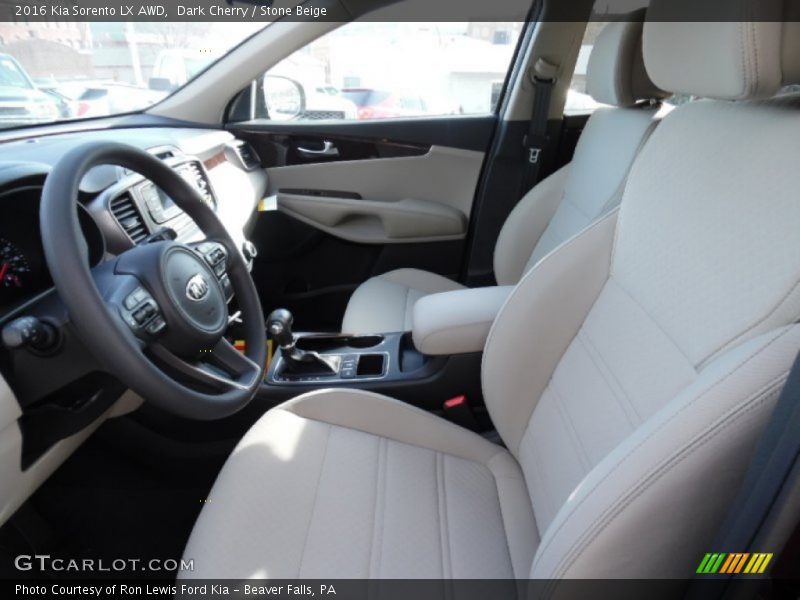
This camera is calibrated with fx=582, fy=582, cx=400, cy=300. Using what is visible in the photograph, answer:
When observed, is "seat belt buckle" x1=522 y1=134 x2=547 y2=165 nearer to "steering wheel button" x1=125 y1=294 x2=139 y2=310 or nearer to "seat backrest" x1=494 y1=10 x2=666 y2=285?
"seat backrest" x1=494 y1=10 x2=666 y2=285

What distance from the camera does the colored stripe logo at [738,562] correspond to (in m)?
0.57

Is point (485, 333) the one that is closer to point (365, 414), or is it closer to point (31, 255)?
point (365, 414)

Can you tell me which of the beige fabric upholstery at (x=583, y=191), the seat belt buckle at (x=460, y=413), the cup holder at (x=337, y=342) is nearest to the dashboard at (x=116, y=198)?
the cup holder at (x=337, y=342)

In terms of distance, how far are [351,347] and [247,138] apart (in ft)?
3.14

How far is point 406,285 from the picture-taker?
178 cm

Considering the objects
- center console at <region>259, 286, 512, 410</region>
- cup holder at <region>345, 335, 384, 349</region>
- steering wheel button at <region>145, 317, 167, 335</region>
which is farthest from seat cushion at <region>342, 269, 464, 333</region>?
steering wheel button at <region>145, 317, 167, 335</region>

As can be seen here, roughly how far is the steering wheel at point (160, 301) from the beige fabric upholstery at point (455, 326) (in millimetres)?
330

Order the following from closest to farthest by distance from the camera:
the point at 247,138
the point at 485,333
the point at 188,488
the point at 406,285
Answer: the point at 485,333
the point at 188,488
the point at 406,285
the point at 247,138

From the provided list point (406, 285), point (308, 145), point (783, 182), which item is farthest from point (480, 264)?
point (783, 182)

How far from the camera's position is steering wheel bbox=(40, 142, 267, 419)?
0.74 m

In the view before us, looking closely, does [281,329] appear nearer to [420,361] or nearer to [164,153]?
[420,361]

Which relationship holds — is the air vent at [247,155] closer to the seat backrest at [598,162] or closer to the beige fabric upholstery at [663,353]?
the seat backrest at [598,162]

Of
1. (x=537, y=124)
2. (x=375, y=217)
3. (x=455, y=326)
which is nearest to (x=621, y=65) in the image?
(x=537, y=124)

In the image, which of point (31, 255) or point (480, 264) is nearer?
point (31, 255)
